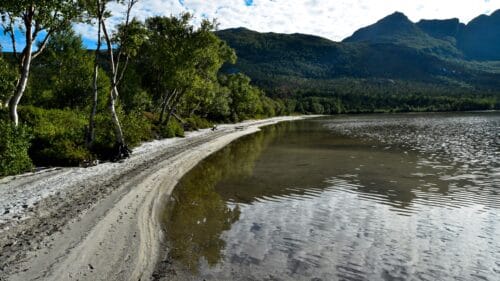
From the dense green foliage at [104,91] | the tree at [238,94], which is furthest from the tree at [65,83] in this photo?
the tree at [238,94]

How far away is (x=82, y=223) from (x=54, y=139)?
46.9 ft

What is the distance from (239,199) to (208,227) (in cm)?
398

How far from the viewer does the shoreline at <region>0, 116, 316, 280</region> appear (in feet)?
27.9

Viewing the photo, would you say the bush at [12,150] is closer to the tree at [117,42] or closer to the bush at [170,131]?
the tree at [117,42]

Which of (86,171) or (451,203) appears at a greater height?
(86,171)

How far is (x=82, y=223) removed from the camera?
11.5 meters

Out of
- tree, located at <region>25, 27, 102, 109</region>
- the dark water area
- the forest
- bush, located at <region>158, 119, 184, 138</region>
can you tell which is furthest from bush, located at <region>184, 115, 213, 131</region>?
the dark water area

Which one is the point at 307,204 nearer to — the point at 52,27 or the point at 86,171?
the point at 86,171

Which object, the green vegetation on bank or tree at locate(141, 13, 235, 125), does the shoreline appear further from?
tree at locate(141, 13, 235, 125)

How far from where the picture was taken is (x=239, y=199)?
16078 millimetres

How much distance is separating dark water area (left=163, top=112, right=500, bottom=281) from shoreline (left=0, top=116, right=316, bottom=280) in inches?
36.6

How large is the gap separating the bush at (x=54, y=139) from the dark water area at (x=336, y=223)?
24.5ft

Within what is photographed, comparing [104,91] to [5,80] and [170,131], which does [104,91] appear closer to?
[170,131]

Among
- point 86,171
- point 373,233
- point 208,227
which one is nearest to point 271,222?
point 208,227
